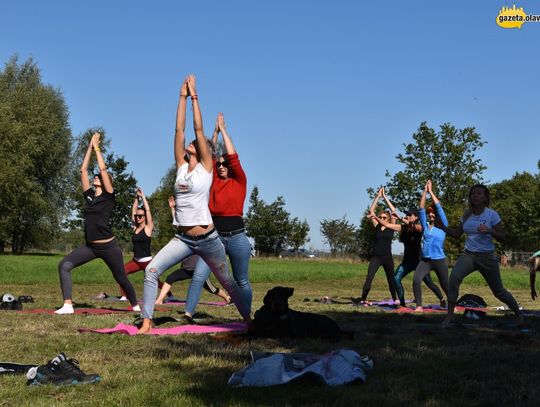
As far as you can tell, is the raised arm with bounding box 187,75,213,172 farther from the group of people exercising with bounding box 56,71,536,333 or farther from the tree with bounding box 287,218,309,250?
the tree with bounding box 287,218,309,250

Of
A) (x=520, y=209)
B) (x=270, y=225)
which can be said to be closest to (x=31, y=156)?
(x=270, y=225)

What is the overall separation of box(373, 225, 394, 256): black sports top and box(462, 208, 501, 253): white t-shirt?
4.34 m

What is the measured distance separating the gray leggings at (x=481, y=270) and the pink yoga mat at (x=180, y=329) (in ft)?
10.4

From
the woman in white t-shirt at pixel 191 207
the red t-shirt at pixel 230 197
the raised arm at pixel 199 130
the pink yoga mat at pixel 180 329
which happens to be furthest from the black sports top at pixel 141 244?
the raised arm at pixel 199 130

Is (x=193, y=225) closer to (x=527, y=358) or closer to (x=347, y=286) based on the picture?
(x=527, y=358)

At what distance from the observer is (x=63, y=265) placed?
9992 mm

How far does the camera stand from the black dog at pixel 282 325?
7.05 metres

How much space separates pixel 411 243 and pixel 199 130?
24.8 feet

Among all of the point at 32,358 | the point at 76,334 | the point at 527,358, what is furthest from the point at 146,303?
the point at 527,358

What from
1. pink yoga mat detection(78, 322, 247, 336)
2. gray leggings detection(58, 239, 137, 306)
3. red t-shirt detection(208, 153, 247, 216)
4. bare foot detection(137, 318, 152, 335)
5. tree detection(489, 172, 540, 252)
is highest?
tree detection(489, 172, 540, 252)

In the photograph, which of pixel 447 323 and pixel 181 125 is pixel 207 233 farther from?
pixel 447 323

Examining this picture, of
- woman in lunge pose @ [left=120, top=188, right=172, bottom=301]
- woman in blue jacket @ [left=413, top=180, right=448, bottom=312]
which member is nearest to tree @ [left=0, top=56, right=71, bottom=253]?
woman in lunge pose @ [left=120, top=188, right=172, bottom=301]

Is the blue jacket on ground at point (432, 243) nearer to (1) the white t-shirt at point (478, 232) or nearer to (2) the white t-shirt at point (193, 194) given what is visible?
(1) the white t-shirt at point (478, 232)

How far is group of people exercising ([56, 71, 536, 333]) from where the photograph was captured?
7105 millimetres
